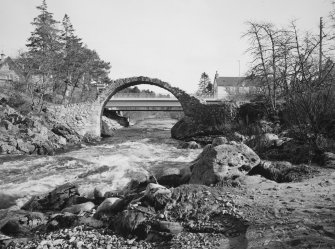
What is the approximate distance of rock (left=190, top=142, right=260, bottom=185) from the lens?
709cm

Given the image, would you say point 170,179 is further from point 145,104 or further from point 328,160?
point 145,104

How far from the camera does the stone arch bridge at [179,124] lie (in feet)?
76.5

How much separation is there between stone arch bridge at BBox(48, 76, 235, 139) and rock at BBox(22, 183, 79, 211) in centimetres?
1527

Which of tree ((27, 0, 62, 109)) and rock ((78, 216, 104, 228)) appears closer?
rock ((78, 216, 104, 228))

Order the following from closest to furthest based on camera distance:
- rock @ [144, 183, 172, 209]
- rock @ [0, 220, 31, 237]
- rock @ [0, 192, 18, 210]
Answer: rock @ [144, 183, 172, 209], rock @ [0, 220, 31, 237], rock @ [0, 192, 18, 210]

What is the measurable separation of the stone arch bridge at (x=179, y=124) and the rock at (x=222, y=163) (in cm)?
1417

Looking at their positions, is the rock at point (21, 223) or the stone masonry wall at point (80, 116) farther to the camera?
the stone masonry wall at point (80, 116)

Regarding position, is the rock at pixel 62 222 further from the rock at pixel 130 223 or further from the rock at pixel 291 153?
the rock at pixel 291 153

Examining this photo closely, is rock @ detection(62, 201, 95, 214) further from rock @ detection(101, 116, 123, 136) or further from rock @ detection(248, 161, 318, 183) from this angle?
rock @ detection(101, 116, 123, 136)

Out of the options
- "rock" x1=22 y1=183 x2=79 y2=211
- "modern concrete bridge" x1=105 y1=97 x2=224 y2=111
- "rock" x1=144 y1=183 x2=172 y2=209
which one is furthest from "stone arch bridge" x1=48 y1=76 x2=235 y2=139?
"rock" x1=144 y1=183 x2=172 y2=209

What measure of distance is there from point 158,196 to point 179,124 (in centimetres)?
2046

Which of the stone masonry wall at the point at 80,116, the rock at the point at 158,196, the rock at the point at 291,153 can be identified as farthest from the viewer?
the stone masonry wall at the point at 80,116

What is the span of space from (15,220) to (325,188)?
6725mm

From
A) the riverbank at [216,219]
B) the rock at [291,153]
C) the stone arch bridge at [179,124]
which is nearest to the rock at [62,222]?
the riverbank at [216,219]
